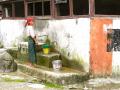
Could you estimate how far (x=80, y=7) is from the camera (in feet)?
42.8

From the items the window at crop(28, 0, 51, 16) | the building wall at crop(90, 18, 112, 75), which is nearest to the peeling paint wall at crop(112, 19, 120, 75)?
the building wall at crop(90, 18, 112, 75)

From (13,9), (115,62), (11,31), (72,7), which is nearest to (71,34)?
(72,7)

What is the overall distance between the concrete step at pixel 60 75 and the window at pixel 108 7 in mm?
2327

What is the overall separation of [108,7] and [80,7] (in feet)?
3.46

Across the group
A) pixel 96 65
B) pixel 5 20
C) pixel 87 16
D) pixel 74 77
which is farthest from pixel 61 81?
pixel 5 20

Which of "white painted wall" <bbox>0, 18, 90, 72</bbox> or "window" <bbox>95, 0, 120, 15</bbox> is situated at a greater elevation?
"window" <bbox>95, 0, 120, 15</bbox>

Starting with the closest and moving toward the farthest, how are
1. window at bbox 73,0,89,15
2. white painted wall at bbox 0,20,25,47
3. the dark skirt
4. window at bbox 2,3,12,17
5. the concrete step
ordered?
the concrete step
window at bbox 73,0,89,15
the dark skirt
white painted wall at bbox 0,20,25,47
window at bbox 2,3,12,17

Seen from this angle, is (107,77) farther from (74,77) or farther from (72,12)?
(72,12)

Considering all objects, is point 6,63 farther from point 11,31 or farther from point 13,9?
point 13,9

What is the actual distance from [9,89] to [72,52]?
2.97 metres

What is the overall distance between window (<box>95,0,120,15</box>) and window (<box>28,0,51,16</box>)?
2624 millimetres

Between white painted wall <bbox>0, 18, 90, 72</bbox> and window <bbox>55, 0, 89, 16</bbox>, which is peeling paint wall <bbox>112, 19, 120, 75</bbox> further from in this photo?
window <bbox>55, 0, 89, 16</bbox>

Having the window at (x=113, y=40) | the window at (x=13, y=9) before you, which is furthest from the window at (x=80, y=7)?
the window at (x=13, y=9)

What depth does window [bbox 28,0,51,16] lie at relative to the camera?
1435 centimetres
